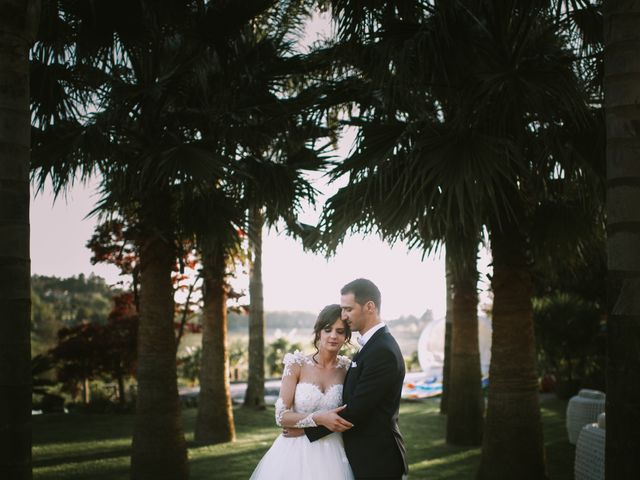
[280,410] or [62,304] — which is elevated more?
[62,304]

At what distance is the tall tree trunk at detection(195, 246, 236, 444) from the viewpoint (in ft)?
40.0

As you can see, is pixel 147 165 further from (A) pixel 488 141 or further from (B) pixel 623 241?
(B) pixel 623 241

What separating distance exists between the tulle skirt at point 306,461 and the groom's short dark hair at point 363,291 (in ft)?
3.22

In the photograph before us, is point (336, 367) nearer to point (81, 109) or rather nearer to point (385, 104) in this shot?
point (385, 104)

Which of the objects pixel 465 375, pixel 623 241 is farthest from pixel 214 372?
pixel 623 241

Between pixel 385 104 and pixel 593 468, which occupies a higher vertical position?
pixel 385 104

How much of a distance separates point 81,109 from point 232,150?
209 cm

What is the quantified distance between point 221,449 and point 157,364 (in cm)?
324

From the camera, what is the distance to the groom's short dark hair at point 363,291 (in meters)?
4.49

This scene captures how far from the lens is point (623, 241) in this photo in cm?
359

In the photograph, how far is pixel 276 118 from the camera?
9.23 meters

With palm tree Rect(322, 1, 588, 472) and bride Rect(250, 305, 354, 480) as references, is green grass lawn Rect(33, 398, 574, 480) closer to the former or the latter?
palm tree Rect(322, 1, 588, 472)

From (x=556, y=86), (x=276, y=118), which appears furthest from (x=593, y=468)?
(x=276, y=118)

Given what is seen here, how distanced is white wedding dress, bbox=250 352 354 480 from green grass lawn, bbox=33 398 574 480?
4.87 meters
